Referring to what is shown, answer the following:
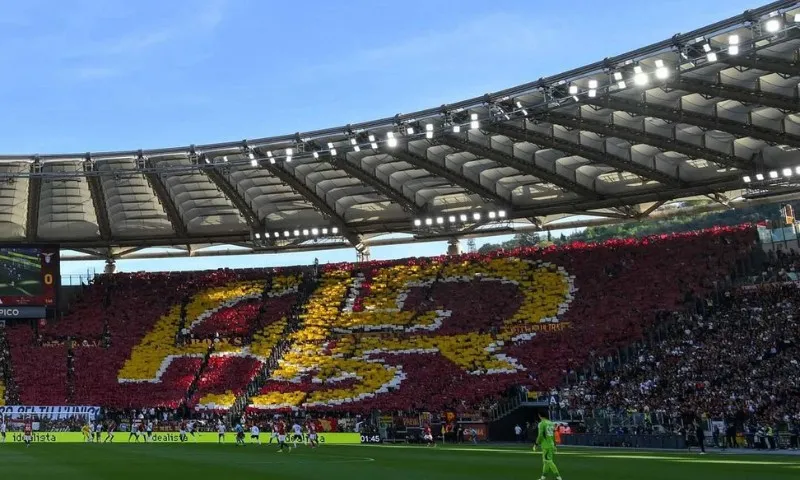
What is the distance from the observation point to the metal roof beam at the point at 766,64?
34125mm

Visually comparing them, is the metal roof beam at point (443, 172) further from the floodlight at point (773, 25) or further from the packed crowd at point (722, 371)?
the floodlight at point (773, 25)

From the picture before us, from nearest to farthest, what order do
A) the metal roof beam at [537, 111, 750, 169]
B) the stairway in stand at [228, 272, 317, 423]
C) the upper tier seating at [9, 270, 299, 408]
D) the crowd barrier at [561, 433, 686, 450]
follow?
the crowd barrier at [561, 433, 686, 450]
the metal roof beam at [537, 111, 750, 169]
the stairway in stand at [228, 272, 317, 423]
the upper tier seating at [9, 270, 299, 408]

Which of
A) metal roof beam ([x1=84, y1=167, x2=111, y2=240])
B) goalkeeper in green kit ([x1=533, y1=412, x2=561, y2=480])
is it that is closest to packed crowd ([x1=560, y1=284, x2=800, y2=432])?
goalkeeper in green kit ([x1=533, y1=412, x2=561, y2=480])

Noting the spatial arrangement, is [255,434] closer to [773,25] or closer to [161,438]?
[161,438]

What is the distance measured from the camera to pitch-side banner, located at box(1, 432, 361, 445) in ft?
162

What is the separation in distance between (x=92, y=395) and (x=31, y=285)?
9646 millimetres

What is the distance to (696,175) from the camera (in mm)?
50031

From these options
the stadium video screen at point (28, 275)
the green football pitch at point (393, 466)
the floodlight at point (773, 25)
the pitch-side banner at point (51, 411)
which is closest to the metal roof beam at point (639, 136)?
the floodlight at point (773, 25)

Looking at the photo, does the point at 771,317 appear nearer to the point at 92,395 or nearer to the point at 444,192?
the point at 444,192

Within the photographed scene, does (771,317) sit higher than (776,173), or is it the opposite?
(776,173)

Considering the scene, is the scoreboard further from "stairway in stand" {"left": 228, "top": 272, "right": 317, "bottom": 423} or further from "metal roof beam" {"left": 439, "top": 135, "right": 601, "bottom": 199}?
"metal roof beam" {"left": 439, "top": 135, "right": 601, "bottom": 199}

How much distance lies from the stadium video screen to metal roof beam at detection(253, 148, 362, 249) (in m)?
18.6

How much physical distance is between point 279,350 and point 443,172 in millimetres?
17500

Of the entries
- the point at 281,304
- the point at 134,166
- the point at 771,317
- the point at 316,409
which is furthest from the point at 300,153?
the point at 771,317
